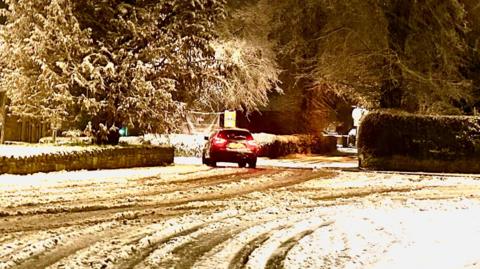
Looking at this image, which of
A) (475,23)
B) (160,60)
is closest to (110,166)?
(160,60)

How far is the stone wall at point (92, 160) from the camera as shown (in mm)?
18938

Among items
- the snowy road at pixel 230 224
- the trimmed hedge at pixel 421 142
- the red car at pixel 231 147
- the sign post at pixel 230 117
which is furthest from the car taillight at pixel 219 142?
the sign post at pixel 230 117

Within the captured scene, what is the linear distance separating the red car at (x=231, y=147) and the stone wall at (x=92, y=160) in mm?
2041

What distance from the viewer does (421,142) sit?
2669cm

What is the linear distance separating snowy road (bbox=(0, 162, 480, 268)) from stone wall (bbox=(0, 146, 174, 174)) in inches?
29.4

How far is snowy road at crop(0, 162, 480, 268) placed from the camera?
8.19 m

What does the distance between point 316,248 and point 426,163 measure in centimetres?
1875

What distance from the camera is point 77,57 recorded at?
926 inches

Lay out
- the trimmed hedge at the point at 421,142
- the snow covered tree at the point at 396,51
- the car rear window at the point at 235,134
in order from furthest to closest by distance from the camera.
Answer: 1. the snow covered tree at the point at 396,51
2. the trimmed hedge at the point at 421,142
3. the car rear window at the point at 235,134

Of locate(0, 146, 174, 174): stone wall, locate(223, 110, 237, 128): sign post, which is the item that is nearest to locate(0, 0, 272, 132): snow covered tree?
locate(0, 146, 174, 174): stone wall

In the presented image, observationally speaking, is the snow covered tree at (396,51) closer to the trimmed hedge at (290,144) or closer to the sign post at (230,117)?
the trimmed hedge at (290,144)

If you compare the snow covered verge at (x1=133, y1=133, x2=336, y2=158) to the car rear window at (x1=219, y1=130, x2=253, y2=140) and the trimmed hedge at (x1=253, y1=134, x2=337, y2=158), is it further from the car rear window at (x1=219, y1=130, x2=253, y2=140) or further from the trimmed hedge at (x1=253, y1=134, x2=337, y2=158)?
the car rear window at (x1=219, y1=130, x2=253, y2=140)

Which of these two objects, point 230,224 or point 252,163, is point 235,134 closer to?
point 252,163

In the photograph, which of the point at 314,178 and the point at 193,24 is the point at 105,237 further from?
the point at 193,24
